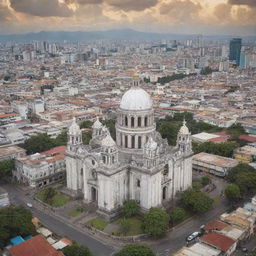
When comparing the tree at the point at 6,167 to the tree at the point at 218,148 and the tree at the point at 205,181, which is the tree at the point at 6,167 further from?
the tree at the point at 218,148

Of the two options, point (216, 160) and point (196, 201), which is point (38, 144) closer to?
point (216, 160)

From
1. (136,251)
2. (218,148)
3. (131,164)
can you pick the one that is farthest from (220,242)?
(218,148)

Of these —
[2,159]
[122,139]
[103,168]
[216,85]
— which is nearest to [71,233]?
[103,168]

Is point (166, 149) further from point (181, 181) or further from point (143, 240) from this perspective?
point (143, 240)

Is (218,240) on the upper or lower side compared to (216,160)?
lower

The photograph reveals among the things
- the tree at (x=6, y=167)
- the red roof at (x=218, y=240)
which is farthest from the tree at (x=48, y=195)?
the red roof at (x=218, y=240)

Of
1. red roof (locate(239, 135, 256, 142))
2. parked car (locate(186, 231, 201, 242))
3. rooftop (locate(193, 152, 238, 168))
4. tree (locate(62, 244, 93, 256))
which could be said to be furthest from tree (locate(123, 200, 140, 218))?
red roof (locate(239, 135, 256, 142))

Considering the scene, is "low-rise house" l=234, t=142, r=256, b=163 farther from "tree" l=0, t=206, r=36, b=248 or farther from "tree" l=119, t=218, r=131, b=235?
"tree" l=0, t=206, r=36, b=248
